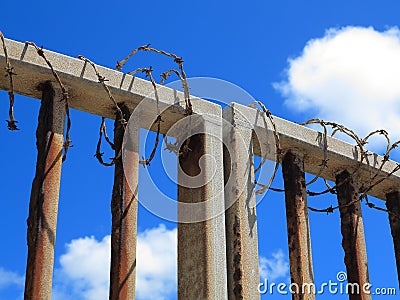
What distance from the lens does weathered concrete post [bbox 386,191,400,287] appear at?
6.76 metres

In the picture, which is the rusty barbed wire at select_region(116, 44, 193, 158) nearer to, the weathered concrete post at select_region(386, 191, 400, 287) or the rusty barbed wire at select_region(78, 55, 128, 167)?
the rusty barbed wire at select_region(78, 55, 128, 167)

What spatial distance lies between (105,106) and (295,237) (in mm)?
1845

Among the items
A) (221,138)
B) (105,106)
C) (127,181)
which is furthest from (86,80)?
(221,138)

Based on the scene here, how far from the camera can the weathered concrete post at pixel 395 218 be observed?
676cm

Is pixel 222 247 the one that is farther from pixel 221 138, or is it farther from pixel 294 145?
pixel 294 145

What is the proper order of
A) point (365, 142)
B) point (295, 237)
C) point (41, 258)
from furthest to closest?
1. point (365, 142)
2. point (295, 237)
3. point (41, 258)

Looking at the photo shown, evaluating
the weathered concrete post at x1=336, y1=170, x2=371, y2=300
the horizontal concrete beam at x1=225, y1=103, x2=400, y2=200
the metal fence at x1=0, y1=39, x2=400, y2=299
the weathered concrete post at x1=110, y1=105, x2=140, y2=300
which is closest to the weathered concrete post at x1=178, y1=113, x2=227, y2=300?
the metal fence at x1=0, y1=39, x2=400, y2=299

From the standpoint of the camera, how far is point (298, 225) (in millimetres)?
5961

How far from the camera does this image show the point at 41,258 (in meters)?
4.64

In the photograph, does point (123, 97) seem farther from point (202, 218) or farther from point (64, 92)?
point (202, 218)

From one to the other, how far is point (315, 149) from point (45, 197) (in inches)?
98.5

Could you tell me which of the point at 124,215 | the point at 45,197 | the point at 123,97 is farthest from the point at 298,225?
the point at 45,197

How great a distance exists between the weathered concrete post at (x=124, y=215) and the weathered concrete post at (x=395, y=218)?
9.12 feet

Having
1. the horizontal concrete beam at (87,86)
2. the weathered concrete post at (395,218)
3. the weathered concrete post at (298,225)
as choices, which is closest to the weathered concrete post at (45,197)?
the horizontal concrete beam at (87,86)
